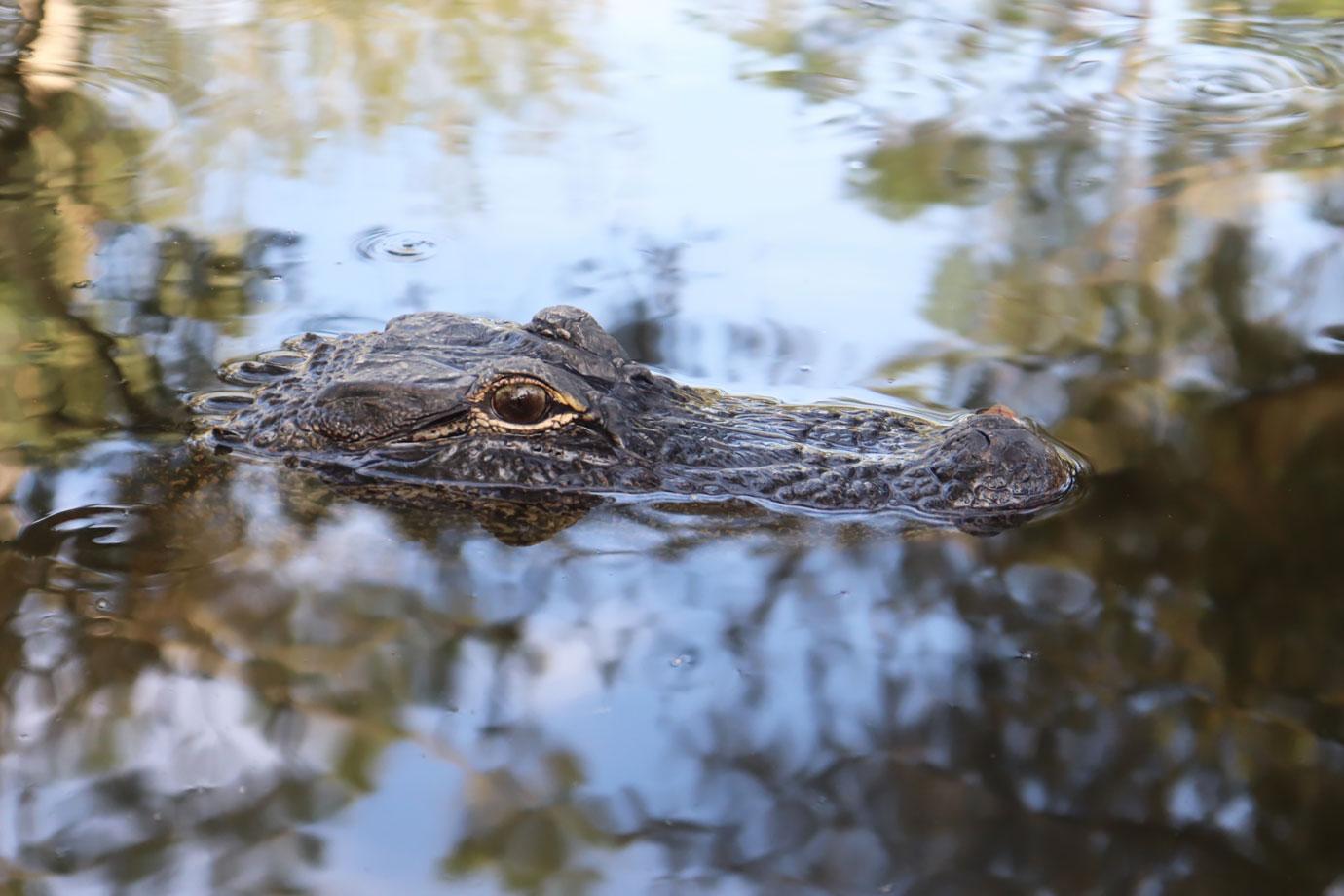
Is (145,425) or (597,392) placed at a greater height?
(597,392)

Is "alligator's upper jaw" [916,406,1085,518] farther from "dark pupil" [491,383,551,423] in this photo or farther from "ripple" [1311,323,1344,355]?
"ripple" [1311,323,1344,355]

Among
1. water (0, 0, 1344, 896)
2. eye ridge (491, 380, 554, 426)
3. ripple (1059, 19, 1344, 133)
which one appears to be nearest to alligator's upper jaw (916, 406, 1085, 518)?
water (0, 0, 1344, 896)

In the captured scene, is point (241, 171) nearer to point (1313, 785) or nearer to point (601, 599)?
point (601, 599)

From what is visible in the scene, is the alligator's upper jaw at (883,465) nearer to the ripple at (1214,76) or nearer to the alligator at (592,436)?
the alligator at (592,436)

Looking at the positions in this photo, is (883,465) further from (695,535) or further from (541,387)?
(541,387)

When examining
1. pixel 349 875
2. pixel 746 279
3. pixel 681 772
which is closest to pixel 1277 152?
pixel 746 279

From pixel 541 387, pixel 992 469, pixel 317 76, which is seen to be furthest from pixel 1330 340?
pixel 317 76
